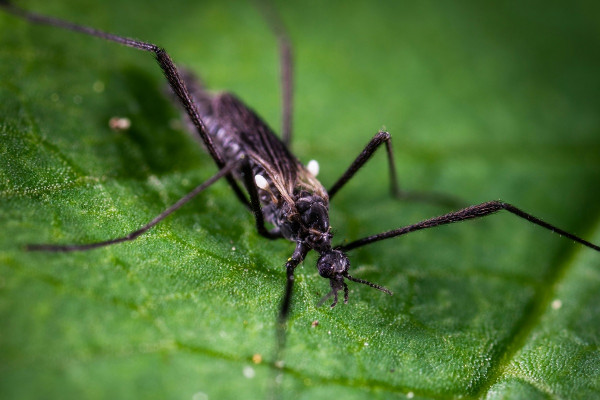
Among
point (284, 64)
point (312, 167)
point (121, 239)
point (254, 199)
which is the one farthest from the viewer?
point (284, 64)

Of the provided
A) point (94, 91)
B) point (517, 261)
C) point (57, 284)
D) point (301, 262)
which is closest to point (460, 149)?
point (517, 261)

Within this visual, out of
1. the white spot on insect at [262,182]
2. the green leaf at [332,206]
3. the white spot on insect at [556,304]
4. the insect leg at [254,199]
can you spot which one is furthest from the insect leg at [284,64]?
the white spot on insect at [556,304]

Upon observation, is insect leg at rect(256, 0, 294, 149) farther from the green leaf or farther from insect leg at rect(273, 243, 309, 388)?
insect leg at rect(273, 243, 309, 388)

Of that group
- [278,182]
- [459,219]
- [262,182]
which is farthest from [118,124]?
[459,219]

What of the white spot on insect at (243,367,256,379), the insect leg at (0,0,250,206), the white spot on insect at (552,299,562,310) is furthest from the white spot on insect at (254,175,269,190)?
the white spot on insect at (552,299,562,310)

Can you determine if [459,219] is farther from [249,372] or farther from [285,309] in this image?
[249,372]

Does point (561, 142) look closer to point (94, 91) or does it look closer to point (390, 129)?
point (390, 129)
